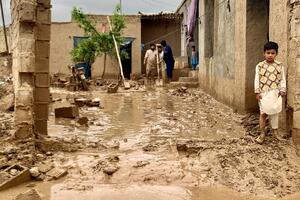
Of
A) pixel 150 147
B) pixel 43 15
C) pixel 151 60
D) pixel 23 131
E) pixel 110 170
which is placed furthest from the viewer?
pixel 151 60

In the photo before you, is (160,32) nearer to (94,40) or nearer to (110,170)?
(94,40)

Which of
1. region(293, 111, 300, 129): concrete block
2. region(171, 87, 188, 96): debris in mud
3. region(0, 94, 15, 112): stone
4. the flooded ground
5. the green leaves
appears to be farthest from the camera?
the green leaves

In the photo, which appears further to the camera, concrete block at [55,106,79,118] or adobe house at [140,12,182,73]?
adobe house at [140,12,182,73]

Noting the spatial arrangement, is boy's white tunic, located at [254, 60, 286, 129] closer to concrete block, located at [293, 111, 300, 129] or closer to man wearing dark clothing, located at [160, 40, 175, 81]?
concrete block, located at [293, 111, 300, 129]

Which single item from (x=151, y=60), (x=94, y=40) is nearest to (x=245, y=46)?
(x=151, y=60)

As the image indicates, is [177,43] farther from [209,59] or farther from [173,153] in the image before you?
[173,153]

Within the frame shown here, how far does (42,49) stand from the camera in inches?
239

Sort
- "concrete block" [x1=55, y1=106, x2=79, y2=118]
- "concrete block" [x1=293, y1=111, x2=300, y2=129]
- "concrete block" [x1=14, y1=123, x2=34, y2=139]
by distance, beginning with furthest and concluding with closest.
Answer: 1. "concrete block" [x1=55, y1=106, x2=79, y2=118]
2. "concrete block" [x1=14, y1=123, x2=34, y2=139]
3. "concrete block" [x1=293, y1=111, x2=300, y2=129]

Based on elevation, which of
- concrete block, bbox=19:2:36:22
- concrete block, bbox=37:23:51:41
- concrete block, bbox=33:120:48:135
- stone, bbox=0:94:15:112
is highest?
concrete block, bbox=19:2:36:22

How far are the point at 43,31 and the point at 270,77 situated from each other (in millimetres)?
3100

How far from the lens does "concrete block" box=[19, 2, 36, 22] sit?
553 centimetres

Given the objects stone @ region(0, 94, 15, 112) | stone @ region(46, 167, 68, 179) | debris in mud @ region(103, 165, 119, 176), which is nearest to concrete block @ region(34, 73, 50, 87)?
stone @ region(46, 167, 68, 179)

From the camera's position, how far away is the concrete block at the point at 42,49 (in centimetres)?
602

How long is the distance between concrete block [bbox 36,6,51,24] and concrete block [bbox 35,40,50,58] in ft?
0.94
